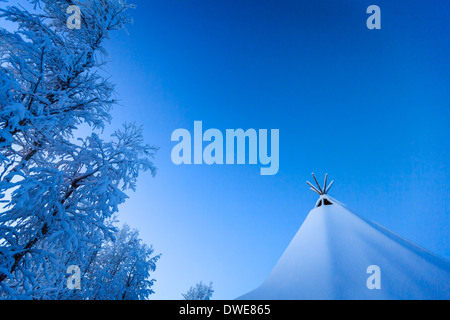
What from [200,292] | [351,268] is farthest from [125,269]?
[351,268]

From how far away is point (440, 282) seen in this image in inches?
151

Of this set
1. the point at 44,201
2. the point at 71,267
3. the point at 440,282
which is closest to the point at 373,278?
the point at 440,282

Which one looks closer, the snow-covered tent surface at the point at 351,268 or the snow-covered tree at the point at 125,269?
the snow-covered tent surface at the point at 351,268

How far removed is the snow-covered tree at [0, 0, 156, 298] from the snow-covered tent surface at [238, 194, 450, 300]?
138 inches

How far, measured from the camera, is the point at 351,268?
4348 millimetres

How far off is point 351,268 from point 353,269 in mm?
43

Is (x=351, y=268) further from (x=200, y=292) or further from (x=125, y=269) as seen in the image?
(x=200, y=292)

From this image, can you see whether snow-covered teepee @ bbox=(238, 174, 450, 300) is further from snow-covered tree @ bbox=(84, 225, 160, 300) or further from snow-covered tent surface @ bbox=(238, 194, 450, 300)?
snow-covered tree @ bbox=(84, 225, 160, 300)

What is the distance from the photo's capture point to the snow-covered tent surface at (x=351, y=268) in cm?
371

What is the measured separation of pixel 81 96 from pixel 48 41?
1.16 m

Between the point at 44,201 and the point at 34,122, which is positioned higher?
the point at 34,122

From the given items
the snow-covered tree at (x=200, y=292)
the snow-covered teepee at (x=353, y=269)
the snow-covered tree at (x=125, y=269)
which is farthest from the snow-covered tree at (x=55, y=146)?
the snow-covered tree at (x=200, y=292)

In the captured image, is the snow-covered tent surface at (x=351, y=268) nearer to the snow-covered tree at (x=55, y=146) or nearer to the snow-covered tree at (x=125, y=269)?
the snow-covered tree at (x=55, y=146)

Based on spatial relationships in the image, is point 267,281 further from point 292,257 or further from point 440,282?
point 440,282
